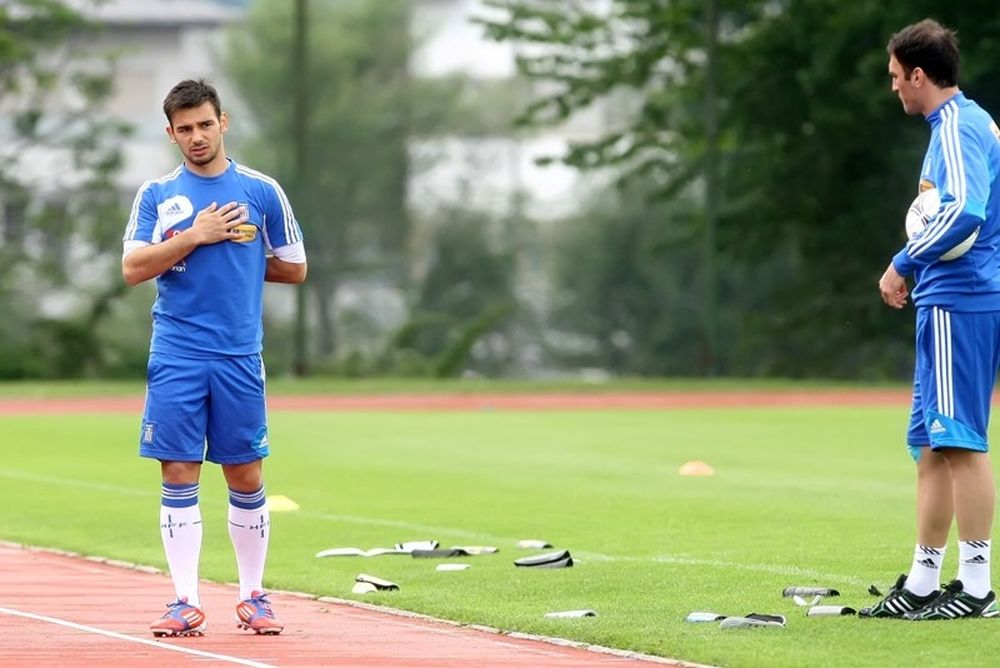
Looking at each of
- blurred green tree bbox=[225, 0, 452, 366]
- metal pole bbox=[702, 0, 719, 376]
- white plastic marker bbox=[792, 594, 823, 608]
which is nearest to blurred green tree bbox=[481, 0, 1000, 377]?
metal pole bbox=[702, 0, 719, 376]

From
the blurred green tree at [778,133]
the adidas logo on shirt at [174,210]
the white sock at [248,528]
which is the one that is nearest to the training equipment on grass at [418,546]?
the white sock at [248,528]

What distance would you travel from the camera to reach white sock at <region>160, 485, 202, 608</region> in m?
8.58

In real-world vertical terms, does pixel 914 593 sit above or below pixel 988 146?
below

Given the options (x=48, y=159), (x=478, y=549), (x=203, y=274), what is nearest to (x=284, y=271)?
(x=203, y=274)

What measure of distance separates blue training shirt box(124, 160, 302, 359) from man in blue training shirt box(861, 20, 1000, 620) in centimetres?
252

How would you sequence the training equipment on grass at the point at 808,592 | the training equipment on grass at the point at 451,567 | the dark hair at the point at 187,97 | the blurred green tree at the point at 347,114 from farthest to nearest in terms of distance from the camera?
the blurred green tree at the point at 347,114 → the training equipment on grass at the point at 451,567 → the training equipment on grass at the point at 808,592 → the dark hair at the point at 187,97

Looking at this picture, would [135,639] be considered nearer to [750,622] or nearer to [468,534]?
[750,622]

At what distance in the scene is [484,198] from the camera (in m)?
66.8

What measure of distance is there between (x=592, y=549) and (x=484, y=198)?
181ft

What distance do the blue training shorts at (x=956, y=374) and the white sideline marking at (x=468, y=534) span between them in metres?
1.51

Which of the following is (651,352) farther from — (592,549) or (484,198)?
(592,549)

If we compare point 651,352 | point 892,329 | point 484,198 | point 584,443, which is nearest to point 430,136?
point 484,198

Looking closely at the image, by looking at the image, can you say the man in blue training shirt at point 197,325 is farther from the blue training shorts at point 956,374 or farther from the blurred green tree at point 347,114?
the blurred green tree at point 347,114

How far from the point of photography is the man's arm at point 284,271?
8922 mm
